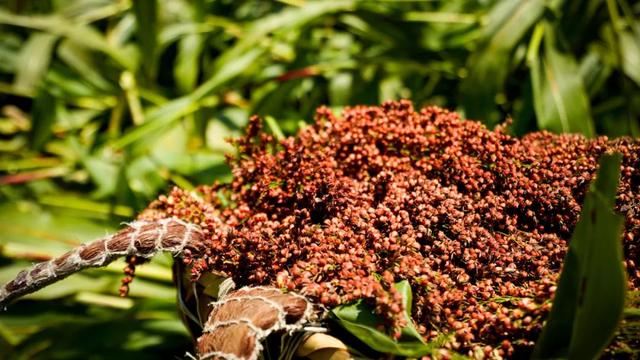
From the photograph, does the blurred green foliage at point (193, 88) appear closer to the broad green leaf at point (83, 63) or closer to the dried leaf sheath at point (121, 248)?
the broad green leaf at point (83, 63)

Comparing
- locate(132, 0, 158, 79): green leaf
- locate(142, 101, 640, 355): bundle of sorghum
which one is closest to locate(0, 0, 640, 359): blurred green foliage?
locate(132, 0, 158, 79): green leaf

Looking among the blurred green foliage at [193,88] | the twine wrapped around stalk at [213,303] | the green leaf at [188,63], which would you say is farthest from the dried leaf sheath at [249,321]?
the green leaf at [188,63]

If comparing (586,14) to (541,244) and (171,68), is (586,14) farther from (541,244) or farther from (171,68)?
(171,68)

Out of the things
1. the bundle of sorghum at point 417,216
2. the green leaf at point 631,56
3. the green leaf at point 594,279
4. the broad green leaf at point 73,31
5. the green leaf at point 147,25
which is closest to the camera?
the green leaf at point 594,279

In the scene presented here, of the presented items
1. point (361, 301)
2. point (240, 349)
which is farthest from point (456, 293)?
point (240, 349)

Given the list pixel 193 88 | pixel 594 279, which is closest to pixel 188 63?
pixel 193 88

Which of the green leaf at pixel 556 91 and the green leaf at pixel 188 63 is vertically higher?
the green leaf at pixel 556 91

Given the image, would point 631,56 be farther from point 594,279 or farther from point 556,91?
point 594,279
